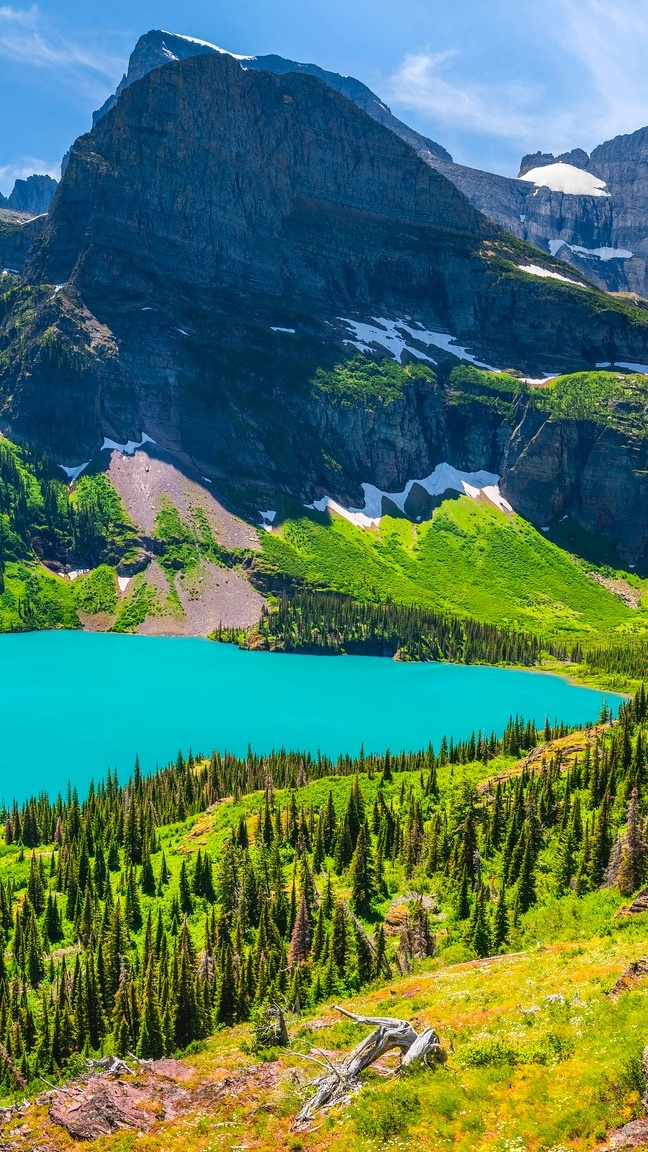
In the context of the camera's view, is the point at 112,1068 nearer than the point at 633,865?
Yes

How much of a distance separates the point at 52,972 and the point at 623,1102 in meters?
44.2

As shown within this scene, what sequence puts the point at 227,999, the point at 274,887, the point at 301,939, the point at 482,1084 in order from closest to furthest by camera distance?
the point at 482,1084 < the point at 227,999 < the point at 301,939 < the point at 274,887

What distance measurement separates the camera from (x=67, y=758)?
112 m

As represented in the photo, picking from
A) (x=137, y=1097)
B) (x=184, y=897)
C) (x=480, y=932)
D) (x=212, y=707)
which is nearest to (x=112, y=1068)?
(x=137, y=1097)

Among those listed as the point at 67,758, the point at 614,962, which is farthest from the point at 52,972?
the point at 67,758

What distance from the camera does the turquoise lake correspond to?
11619 centimetres

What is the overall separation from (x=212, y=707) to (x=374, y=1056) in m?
124

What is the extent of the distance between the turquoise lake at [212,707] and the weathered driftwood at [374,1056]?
3206 inches

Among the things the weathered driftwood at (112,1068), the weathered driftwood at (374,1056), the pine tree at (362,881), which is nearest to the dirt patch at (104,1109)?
the weathered driftwood at (112,1068)

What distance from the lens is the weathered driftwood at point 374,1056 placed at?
23297mm

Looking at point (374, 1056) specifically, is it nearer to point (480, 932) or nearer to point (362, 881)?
point (480, 932)

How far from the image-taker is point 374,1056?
23375 mm

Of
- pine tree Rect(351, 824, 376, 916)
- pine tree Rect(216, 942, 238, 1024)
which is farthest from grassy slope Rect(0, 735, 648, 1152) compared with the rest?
pine tree Rect(351, 824, 376, 916)

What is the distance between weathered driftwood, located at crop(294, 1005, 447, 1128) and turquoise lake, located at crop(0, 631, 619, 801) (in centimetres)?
8143
